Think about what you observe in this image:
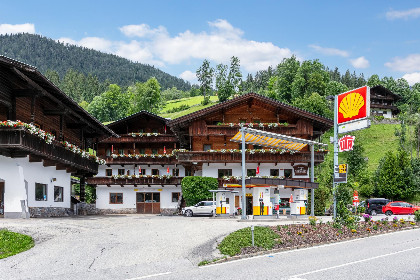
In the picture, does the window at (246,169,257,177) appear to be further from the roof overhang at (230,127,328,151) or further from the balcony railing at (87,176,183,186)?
the roof overhang at (230,127,328,151)

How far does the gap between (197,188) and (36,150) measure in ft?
69.6

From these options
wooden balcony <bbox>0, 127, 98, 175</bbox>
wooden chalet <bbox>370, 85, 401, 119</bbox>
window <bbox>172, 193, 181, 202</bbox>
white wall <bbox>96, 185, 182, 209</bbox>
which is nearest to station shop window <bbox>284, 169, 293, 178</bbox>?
white wall <bbox>96, 185, 182, 209</bbox>

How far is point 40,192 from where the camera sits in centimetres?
3138

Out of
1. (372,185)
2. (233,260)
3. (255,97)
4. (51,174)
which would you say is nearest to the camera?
(233,260)

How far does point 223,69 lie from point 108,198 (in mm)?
89350

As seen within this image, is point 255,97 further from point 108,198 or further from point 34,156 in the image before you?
point 34,156

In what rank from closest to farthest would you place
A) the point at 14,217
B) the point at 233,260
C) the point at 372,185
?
the point at 233,260
the point at 14,217
the point at 372,185

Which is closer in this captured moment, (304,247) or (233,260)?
(233,260)

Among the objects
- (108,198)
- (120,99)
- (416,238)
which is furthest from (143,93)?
(416,238)

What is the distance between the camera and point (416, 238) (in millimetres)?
21188

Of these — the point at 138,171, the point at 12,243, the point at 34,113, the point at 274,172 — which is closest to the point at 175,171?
the point at 138,171

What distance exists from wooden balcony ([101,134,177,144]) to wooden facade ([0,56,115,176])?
1729 centimetres

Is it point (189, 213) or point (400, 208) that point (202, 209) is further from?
point (400, 208)

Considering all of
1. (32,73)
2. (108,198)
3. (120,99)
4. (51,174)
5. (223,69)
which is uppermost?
(223,69)
